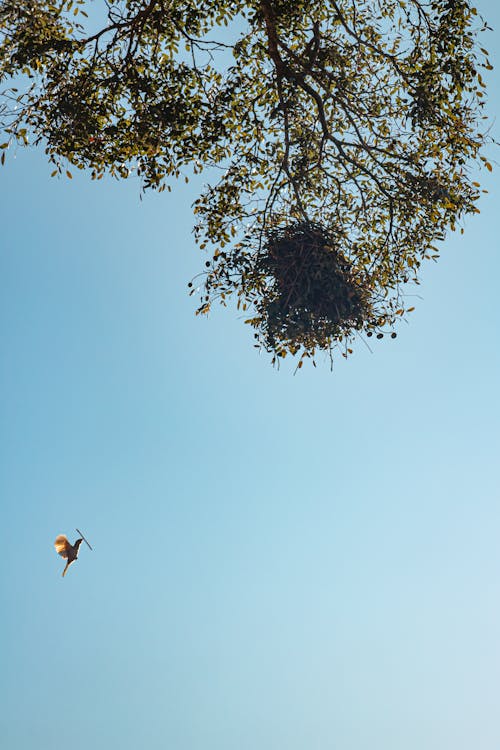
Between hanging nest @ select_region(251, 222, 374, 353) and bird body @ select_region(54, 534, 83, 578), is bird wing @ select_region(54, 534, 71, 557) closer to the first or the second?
bird body @ select_region(54, 534, 83, 578)

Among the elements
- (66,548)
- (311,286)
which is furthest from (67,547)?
(311,286)

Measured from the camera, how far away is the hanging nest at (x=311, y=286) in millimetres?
7129

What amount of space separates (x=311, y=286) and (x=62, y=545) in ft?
15.1

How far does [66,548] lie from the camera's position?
936 centimetres

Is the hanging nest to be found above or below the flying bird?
above

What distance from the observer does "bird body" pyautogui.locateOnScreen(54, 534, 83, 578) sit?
30.4 feet

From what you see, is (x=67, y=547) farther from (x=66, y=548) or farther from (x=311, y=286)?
(x=311, y=286)

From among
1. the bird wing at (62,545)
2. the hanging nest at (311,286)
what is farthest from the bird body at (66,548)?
the hanging nest at (311,286)

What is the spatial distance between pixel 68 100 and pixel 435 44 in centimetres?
379

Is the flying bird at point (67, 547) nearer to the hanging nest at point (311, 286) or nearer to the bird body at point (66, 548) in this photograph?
the bird body at point (66, 548)

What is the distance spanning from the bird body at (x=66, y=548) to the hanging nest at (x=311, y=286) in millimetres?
3899

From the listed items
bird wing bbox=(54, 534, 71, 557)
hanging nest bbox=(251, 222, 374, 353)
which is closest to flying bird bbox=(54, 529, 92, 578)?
bird wing bbox=(54, 534, 71, 557)

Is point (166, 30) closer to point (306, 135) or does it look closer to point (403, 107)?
point (306, 135)

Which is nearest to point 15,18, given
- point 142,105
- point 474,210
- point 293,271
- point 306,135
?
point 142,105
